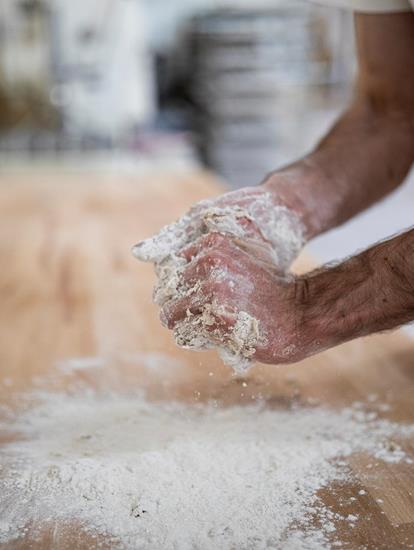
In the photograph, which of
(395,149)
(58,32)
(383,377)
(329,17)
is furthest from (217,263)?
(329,17)

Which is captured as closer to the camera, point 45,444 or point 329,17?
point 45,444

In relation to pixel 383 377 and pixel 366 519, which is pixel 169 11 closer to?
pixel 383 377

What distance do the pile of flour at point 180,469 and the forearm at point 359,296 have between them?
4.6 inches

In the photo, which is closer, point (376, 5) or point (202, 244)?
point (202, 244)

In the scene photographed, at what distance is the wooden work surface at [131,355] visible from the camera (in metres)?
0.68

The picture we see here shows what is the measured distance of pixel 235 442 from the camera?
2.65 feet

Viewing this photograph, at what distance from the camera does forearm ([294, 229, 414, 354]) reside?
713 mm

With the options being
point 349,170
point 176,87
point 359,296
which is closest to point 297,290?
point 359,296

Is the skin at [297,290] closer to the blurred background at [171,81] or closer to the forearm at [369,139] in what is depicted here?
the forearm at [369,139]

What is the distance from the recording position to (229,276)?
73 cm

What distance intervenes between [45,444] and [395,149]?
61cm

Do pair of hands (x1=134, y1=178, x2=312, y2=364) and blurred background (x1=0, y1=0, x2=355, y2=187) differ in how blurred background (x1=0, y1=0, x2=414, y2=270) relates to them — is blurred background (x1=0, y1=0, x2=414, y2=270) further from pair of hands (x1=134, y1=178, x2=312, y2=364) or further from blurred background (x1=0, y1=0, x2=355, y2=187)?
pair of hands (x1=134, y1=178, x2=312, y2=364)

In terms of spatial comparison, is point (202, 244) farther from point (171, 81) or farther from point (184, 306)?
point (171, 81)

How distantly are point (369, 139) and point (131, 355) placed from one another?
16.8 inches
